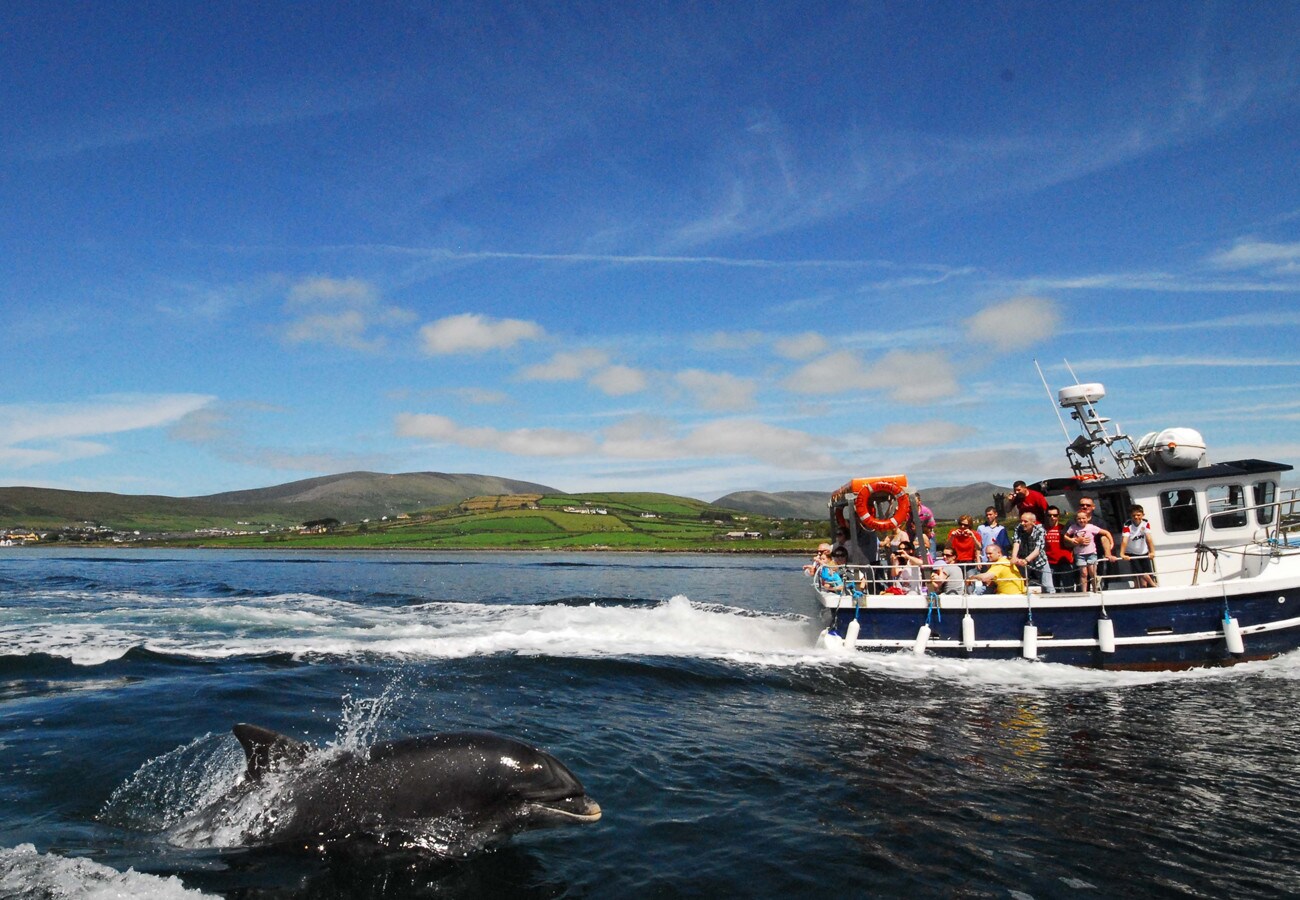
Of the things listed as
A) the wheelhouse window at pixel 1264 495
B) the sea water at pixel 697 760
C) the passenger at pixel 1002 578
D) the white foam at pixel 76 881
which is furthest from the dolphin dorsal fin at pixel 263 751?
the wheelhouse window at pixel 1264 495

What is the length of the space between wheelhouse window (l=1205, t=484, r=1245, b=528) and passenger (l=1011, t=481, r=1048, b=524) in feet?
13.1

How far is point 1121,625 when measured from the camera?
17.7 m

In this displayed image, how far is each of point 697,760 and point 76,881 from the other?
22.9ft

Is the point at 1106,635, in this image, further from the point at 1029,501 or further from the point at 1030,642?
the point at 1029,501

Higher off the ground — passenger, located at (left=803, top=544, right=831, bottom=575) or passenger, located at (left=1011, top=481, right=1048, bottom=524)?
passenger, located at (left=1011, top=481, right=1048, bottom=524)

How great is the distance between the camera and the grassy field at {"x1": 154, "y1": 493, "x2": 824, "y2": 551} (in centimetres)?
10762

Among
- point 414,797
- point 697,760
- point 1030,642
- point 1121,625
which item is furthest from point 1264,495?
point 414,797

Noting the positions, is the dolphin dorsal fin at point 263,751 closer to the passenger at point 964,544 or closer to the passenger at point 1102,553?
the passenger at point 964,544

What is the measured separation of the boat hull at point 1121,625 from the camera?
17.5 meters

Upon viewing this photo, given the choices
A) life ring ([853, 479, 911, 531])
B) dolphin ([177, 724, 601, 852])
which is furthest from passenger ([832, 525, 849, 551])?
dolphin ([177, 724, 601, 852])

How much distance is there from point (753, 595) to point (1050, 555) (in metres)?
27.2

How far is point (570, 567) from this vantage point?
73250mm

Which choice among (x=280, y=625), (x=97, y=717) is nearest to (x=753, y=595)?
(x=280, y=625)

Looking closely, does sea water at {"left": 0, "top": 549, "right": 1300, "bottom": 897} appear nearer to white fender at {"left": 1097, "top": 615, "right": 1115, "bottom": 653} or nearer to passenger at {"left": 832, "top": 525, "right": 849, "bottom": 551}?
white fender at {"left": 1097, "top": 615, "right": 1115, "bottom": 653}
